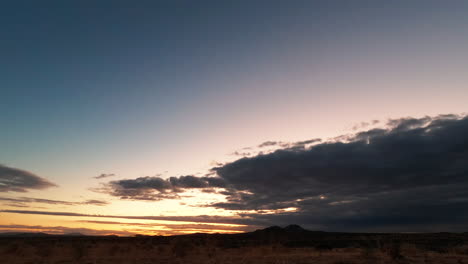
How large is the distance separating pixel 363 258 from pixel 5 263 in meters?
33.0

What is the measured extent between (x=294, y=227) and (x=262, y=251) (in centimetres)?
14173

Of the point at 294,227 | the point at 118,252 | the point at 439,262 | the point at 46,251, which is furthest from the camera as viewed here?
the point at 294,227

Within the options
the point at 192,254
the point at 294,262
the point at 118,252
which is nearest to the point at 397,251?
the point at 294,262

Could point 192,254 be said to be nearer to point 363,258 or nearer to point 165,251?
point 165,251

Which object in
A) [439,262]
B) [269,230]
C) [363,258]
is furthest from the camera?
[269,230]

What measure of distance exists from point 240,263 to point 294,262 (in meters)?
4.60

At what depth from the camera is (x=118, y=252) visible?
153 feet

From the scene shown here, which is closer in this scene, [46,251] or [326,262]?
[326,262]

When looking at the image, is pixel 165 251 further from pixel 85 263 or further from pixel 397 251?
pixel 397 251

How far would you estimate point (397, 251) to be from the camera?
32188mm

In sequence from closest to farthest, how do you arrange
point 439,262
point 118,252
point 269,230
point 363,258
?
point 439,262 → point 363,258 → point 118,252 → point 269,230

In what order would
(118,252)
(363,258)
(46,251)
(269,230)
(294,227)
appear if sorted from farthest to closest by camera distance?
(294,227)
(269,230)
(118,252)
(46,251)
(363,258)

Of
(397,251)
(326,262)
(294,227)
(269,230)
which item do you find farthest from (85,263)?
(294,227)

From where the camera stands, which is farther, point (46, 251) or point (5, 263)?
point (46, 251)
